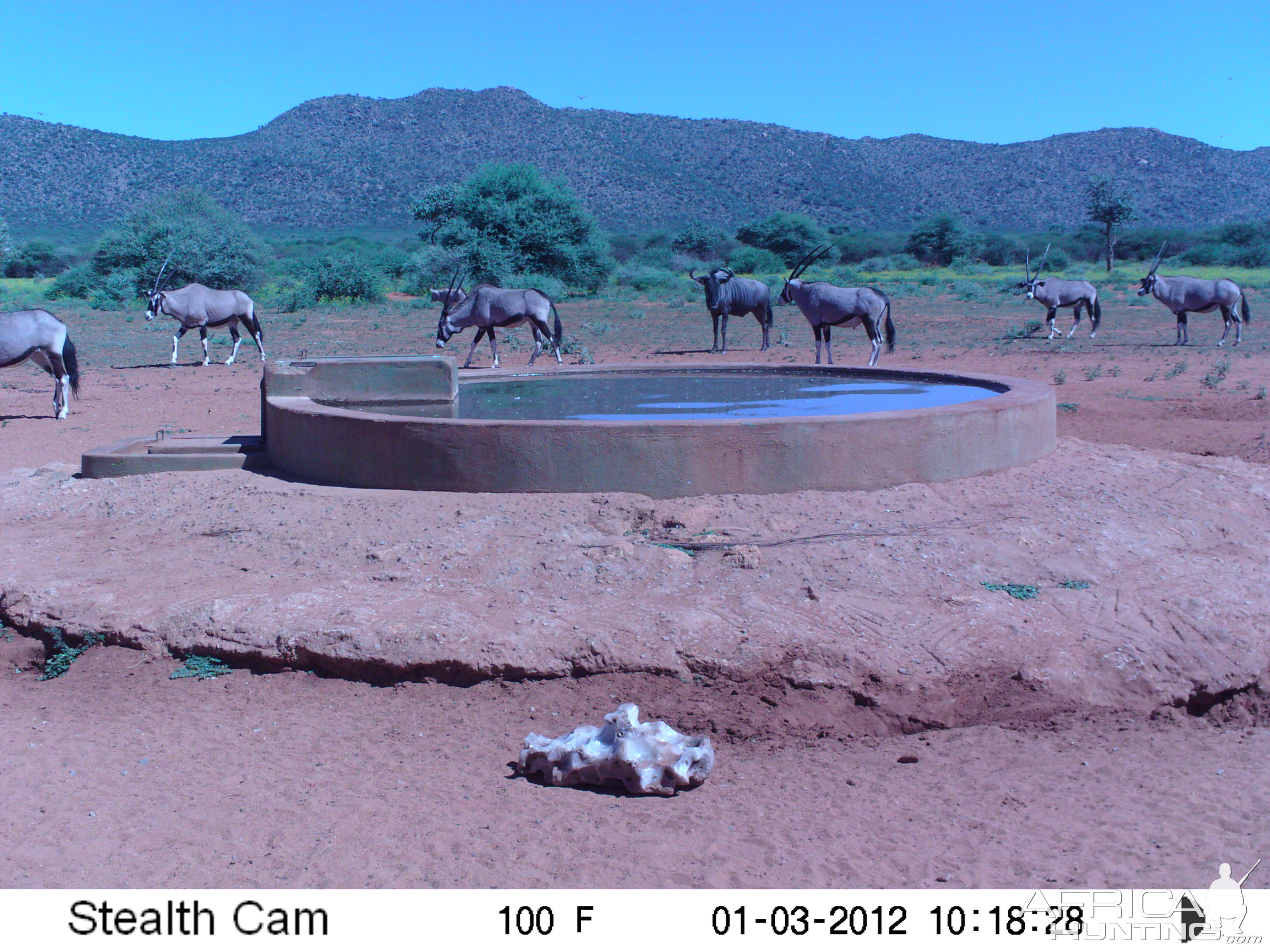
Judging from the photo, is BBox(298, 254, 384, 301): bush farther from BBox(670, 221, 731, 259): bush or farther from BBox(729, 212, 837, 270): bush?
BBox(729, 212, 837, 270): bush

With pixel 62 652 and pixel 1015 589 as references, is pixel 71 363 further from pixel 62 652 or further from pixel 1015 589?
pixel 1015 589

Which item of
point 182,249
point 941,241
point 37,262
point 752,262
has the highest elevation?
point 941,241

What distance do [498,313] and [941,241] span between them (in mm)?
38588

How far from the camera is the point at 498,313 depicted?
1550 centimetres

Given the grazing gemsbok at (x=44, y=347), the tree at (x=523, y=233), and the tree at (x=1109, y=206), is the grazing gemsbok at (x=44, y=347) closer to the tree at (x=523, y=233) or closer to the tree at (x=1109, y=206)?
the tree at (x=523, y=233)

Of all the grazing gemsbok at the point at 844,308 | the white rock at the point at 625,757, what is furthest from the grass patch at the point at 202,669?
the grazing gemsbok at the point at 844,308

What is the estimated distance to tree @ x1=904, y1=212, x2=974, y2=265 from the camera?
4928 centimetres

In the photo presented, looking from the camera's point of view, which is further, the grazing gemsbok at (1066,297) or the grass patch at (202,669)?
the grazing gemsbok at (1066,297)

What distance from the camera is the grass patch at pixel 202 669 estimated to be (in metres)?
4.71

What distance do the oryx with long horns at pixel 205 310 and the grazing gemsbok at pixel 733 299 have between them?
7274mm

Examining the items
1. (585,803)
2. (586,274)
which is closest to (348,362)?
(585,803)

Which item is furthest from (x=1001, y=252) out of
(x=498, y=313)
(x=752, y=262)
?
(x=498, y=313)

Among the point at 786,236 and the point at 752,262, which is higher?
the point at 786,236

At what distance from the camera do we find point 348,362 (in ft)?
25.3
